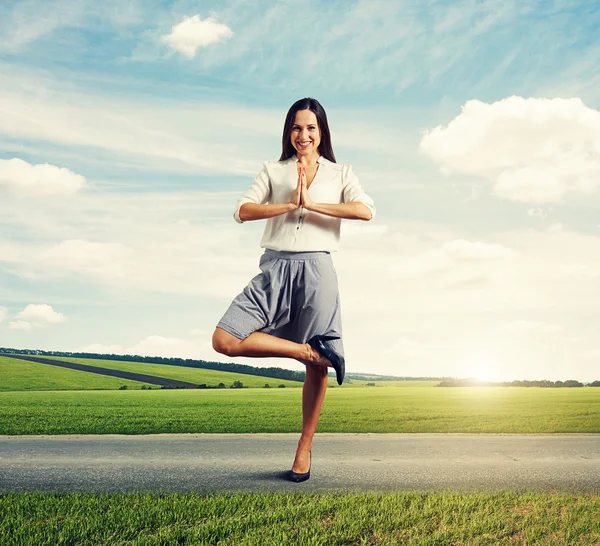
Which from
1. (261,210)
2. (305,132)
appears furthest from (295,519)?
(305,132)

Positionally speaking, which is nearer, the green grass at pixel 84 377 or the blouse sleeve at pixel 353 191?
the blouse sleeve at pixel 353 191

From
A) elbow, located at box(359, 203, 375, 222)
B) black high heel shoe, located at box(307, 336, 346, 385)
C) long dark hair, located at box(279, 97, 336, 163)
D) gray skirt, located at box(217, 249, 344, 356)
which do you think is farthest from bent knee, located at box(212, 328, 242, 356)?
long dark hair, located at box(279, 97, 336, 163)

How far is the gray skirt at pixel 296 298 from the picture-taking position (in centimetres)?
470

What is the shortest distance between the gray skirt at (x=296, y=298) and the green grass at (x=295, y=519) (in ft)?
3.88

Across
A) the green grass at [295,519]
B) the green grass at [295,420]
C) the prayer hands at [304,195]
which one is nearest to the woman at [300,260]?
the prayer hands at [304,195]

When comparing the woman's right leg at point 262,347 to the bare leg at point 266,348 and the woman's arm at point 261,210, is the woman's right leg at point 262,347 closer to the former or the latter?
the bare leg at point 266,348

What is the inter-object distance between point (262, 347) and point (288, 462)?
213 centimetres

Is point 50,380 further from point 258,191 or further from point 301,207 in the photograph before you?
point 301,207

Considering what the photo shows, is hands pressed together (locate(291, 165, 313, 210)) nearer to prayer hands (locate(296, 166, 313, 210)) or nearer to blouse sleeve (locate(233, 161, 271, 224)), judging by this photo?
prayer hands (locate(296, 166, 313, 210))

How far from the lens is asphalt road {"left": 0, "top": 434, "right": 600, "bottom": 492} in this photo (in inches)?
205

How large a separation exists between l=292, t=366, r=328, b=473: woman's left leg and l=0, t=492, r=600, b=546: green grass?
1.90 feet

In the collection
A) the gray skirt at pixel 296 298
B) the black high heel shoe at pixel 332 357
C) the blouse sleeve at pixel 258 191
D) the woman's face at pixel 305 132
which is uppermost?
the woman's face at pixel 305 132

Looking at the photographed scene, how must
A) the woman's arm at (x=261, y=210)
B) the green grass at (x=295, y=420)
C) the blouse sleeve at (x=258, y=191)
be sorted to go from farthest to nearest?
the green grass at (x=295, y=420), the blouse sleeve at (x=258, y=191), the woman's arm at (x=261, y=210)

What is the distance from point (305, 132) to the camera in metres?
5.04
